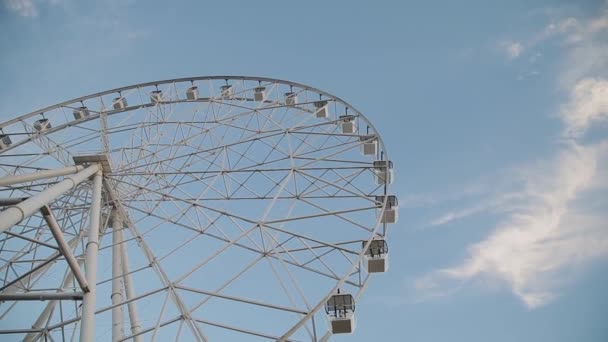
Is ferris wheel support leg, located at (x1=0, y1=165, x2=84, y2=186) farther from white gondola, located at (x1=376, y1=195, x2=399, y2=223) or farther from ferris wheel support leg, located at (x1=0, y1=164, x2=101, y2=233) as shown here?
white gondola, located at (x1=376, y1=195, x2=399, y2=223)

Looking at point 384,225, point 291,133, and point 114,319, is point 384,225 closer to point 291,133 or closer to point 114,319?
point 291,133

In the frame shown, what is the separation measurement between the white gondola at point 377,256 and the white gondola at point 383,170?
3.33 meters

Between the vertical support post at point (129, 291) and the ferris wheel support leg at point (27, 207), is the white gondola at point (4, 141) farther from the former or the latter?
the ferris wheel support leg at point (27, 207)

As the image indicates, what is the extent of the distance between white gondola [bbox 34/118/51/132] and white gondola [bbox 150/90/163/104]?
442cm

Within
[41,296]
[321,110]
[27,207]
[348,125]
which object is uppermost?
[321,110]

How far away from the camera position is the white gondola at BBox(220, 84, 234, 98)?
2344 cm

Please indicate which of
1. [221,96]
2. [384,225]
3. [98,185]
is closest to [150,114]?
[221,96]

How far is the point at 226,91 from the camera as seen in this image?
77.3ft

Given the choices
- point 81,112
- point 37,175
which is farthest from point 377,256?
point 81,112

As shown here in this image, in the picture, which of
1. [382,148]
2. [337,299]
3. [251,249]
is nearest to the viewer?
[337,299]

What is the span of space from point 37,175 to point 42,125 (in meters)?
11.1

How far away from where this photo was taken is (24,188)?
62.5 feet

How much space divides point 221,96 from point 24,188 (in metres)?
8.42

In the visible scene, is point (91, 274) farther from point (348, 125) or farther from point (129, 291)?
point (348, 125)
